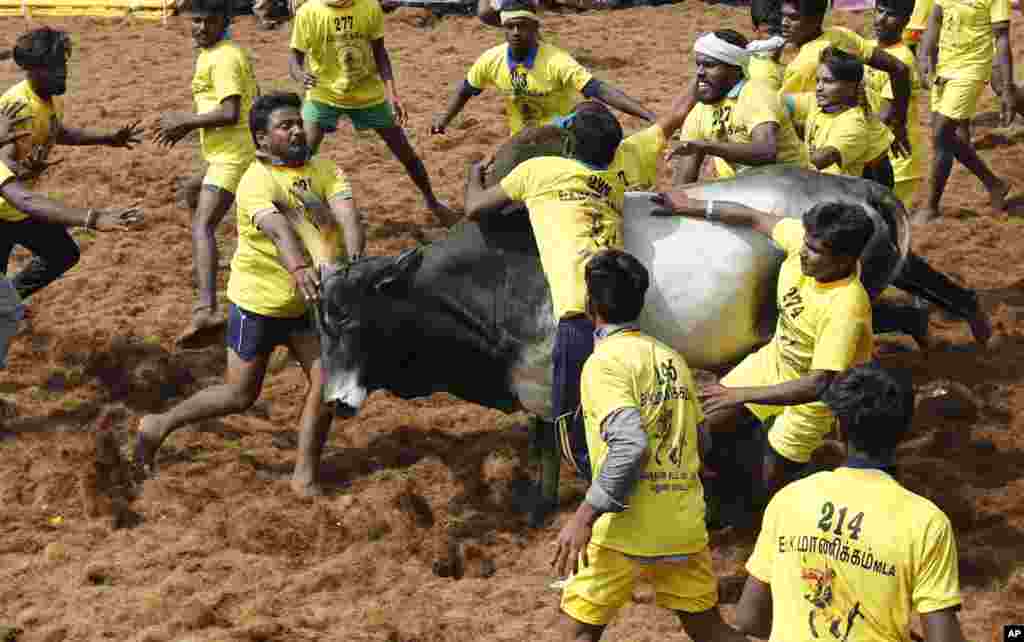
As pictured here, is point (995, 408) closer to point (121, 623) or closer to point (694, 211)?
point (694, 211)

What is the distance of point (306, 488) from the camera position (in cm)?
762

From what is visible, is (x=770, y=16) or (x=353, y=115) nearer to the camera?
(x=770, y=16)

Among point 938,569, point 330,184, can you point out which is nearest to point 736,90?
point 330,184

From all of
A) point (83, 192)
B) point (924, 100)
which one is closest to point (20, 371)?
point (83, 192)

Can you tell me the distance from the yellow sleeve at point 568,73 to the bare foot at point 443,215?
182cm

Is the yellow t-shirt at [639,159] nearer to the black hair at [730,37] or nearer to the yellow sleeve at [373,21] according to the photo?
the black hair at [730,37]

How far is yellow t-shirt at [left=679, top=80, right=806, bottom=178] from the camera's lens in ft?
25.3

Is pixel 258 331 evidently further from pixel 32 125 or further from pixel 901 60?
pixel 901 60

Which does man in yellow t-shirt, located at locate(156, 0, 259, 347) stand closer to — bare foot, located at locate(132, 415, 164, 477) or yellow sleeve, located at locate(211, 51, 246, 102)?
yellow sleeve, located at locate(211, 51, 246, 102)

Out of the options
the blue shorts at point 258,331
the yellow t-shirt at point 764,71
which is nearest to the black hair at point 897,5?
the yellow t-shirt at point 764,71

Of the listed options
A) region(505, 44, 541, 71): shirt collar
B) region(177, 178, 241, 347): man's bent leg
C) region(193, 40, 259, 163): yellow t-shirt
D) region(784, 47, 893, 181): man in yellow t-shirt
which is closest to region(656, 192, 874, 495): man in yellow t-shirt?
region(784, 47, 893, 181): man in yellow t-shirt

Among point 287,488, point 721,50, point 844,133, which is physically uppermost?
point 721,50

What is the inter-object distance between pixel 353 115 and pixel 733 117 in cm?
346

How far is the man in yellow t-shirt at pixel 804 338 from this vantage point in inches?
230
